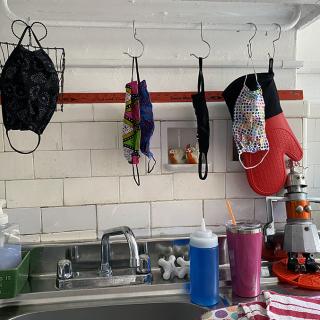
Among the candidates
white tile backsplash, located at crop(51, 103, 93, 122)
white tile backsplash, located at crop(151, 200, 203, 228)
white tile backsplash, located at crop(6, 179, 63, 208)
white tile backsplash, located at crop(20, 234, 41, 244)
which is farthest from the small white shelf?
white tile backsplash, located at crop(20, 234, 41, 244)

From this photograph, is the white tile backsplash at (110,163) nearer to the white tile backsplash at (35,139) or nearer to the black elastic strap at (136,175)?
the black elastic strap at (136,175)

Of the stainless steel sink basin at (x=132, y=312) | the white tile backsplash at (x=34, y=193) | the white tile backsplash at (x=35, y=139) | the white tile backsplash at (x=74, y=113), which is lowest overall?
the stainless steel sink basin at (x=132, y=312)

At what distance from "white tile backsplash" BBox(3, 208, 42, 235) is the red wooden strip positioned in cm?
38

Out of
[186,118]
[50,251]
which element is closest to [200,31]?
[186,118]

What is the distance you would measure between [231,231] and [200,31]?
2.35 ft

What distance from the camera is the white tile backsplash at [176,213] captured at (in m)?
1.26

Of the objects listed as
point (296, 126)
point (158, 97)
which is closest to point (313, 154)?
point (296, 126)

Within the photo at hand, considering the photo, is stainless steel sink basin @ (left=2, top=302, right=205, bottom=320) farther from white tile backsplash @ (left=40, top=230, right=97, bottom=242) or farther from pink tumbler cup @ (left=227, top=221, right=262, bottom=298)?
white tile backsplash @ (left=40, top=230, right=97, bottom=242)

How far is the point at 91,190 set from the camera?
122cm

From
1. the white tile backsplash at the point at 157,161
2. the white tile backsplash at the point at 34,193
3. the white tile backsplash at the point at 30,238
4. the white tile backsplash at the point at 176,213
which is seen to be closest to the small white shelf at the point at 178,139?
the white tile backsplash at the point at 157,161

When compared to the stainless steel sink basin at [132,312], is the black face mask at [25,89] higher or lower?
higher

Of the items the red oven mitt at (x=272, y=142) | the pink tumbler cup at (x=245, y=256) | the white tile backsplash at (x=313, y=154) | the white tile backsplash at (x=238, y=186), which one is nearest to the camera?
the pink tumbler cup at (x=245, y=256)

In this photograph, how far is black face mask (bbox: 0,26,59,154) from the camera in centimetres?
95

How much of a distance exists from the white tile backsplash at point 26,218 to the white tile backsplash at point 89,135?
241 millimetres
